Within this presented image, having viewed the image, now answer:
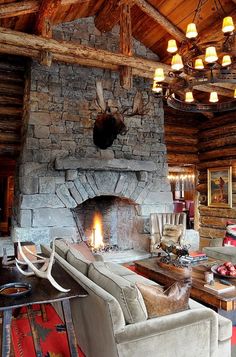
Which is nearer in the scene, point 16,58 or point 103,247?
point 16,58

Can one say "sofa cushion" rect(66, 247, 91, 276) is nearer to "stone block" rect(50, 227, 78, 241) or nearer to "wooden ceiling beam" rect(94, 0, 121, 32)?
"stone block" rect(50, 227, 78, 241)

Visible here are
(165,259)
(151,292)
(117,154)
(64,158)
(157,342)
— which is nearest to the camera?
(157,342)

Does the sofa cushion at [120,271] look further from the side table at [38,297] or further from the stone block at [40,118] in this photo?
the stone block at [40,118]

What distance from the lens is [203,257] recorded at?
4117 millimetres

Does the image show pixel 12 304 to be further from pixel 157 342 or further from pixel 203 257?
pixel 203 257

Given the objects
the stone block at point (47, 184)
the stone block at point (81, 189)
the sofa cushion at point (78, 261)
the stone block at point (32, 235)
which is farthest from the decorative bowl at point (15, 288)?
the stone block at point (81, 189)

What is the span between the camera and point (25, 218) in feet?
16.4

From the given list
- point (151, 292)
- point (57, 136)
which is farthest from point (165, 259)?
point (57, 136)

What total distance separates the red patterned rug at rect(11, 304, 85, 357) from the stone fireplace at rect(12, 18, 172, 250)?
1.98m

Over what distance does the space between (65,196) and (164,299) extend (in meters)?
3.57

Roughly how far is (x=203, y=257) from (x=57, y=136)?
3.22 m

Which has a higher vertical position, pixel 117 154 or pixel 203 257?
pixel 117 154

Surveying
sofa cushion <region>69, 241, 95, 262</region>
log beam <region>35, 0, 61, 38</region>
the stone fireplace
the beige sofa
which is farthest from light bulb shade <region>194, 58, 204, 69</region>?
sofa cushion <region>69, 241, 95, 262</region>

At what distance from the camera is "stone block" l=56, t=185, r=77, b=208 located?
5285 mm
